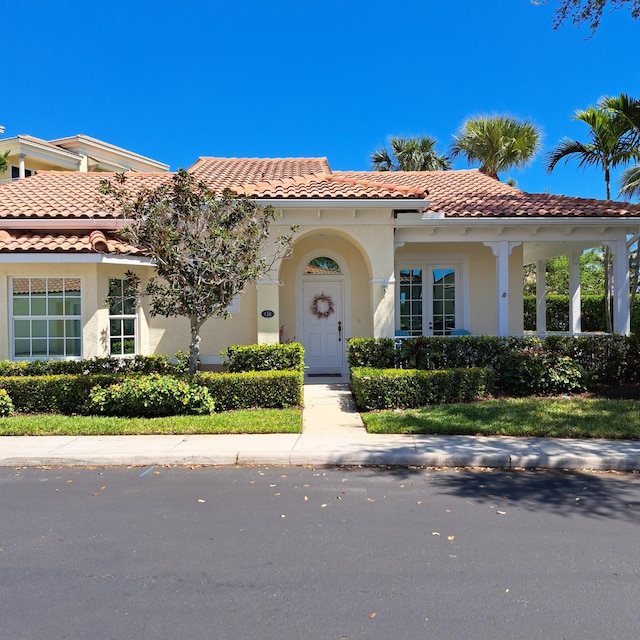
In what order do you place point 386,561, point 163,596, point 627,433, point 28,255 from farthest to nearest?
1. point 28,255
2. point 627,433
3. point 386,561
4. point 163,596

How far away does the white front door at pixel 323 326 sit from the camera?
12.9 metres

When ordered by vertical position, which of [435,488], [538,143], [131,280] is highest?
[538,143]

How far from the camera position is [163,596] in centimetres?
334

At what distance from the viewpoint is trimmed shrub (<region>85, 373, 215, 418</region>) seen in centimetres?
834

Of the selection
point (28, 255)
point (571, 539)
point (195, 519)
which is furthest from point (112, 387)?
point (571, 539)

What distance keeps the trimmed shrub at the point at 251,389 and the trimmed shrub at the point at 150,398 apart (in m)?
0.23

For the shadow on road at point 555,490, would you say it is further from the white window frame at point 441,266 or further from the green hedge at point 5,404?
the white window frame at point 441,266

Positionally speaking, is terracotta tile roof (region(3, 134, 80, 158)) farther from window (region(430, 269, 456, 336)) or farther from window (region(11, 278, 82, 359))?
window (region(430, 269, 456, 336))

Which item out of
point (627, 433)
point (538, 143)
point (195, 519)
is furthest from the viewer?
point (538, 143)

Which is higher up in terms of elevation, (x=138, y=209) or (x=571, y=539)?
(x=138, y=209)

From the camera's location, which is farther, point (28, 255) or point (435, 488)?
point (28, 255)

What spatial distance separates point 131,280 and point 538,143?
1857cm

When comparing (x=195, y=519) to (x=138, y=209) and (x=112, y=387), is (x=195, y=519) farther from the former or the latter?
(x=138, y=209)

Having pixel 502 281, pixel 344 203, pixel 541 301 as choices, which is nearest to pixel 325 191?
pixel 344 203
